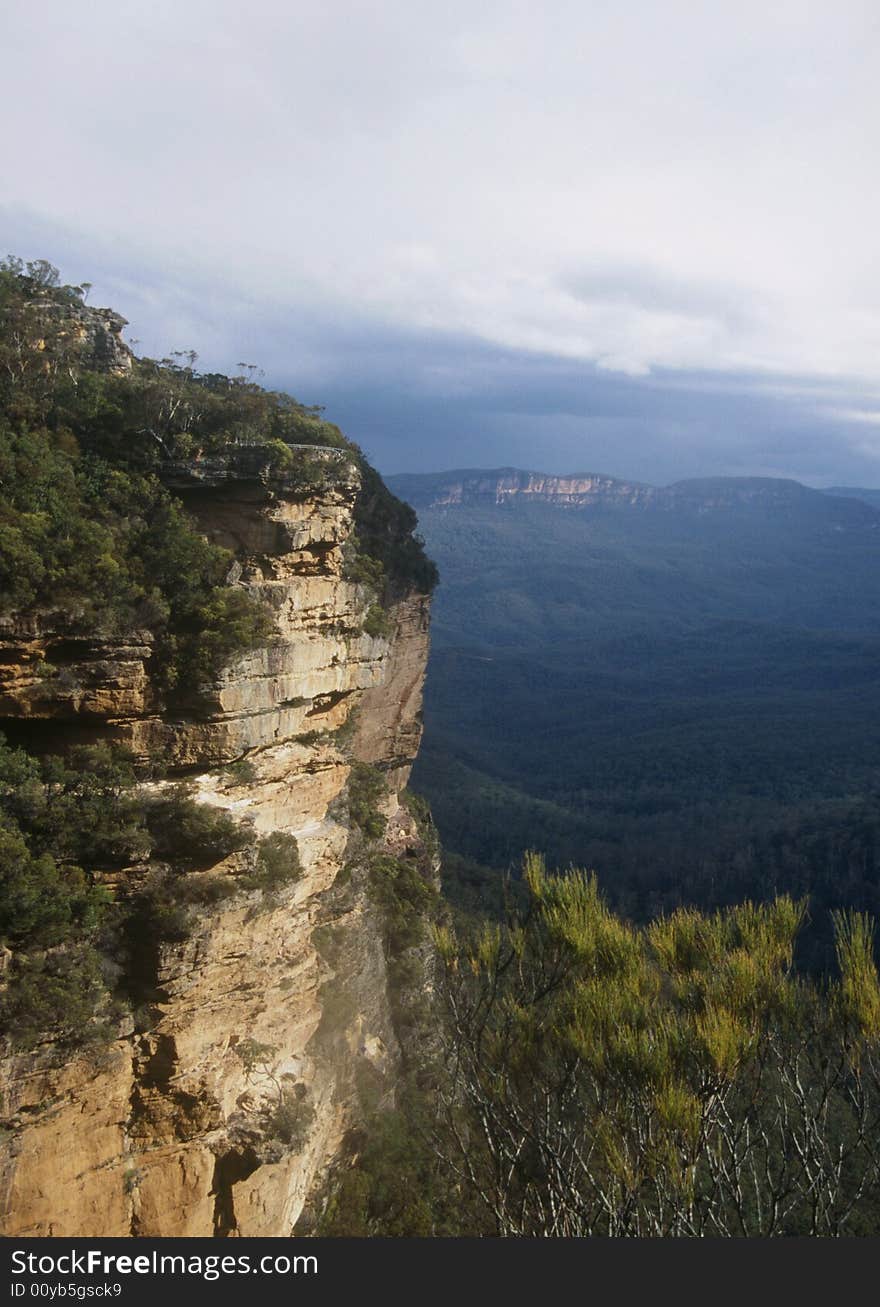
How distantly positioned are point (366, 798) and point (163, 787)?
1033 centimetres

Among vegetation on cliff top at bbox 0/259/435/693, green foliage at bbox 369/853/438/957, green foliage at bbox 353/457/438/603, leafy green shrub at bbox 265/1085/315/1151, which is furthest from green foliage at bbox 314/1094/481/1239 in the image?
green foliage at bbox 353/457/438/603

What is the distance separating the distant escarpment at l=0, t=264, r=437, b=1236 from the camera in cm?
1280

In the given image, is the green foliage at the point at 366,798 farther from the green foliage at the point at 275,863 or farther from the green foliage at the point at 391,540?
the green foliage at the point at 391,540

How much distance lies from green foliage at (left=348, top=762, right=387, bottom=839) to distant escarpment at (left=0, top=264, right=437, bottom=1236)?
3.29 metres

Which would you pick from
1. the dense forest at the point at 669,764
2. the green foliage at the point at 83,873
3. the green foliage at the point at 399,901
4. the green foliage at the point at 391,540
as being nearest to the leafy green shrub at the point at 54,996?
the green foliage at the point at 83,873

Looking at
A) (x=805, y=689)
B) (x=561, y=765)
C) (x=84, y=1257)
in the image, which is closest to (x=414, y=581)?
(x=84, y=1257)

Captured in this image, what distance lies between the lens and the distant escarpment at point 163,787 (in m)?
12.8

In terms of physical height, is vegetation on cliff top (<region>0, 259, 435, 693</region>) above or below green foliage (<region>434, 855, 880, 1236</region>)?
above

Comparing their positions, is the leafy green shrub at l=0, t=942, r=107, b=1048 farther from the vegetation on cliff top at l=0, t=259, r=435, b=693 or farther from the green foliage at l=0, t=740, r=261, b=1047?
the vegetation on cliff top at l=0, t=259, r=435, b=693

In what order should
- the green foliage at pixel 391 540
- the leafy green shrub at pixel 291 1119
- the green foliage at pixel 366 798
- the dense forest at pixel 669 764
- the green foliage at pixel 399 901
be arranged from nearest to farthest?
1. the leafy green shrub at pixel 291 1119
2. the green foliage at pixel 366 798
3. the green foliage at pixel 399 901
4. the green foliage at pixel 391 540
5. the dense forest at pixel 669 764

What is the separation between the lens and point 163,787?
45.9 ft

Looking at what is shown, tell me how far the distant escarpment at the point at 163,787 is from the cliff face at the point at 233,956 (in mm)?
40

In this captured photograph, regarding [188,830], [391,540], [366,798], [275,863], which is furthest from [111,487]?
[391,540]

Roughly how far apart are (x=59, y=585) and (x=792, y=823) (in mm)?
57670
